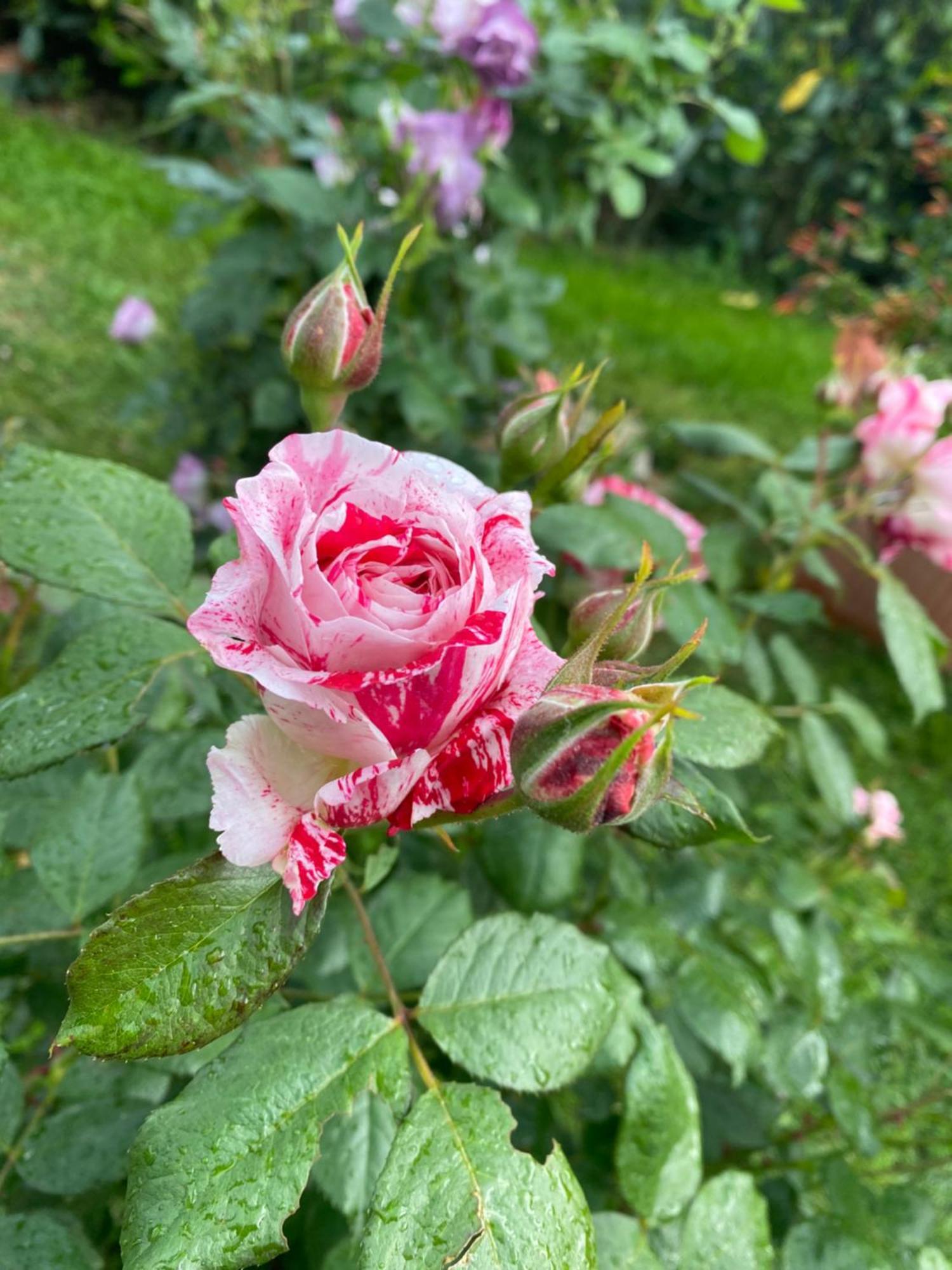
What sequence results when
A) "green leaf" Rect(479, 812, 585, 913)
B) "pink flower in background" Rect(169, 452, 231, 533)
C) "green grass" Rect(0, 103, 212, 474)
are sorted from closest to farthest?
"green leaf" Rect(479, 812, 585, 913) → "pink flower in background" Rect(169, 452, 231, 533) → "green grass" Rect(0, 103, 212, 474)

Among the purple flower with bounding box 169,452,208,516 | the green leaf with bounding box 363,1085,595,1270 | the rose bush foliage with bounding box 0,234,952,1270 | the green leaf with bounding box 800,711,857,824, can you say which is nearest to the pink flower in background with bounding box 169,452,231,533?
the purple flower with bounding box 169,452,208,516

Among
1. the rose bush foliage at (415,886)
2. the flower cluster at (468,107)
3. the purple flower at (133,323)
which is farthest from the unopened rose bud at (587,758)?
the purple flower at (133,323)

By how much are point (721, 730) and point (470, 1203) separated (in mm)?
244

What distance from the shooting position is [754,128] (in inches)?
52.9

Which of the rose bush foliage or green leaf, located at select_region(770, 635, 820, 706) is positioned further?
green leaf, located at select_region(770, 635, 820, 706)

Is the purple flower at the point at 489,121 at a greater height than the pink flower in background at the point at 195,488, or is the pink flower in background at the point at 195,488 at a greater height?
the purple flower at the point at 489,121

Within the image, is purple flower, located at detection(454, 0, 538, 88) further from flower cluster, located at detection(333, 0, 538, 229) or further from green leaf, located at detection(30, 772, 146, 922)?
green leaf, located at detection(30, 772, 146, 922)

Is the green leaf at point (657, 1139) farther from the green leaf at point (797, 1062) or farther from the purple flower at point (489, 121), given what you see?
the purple flower at point (489, 121)

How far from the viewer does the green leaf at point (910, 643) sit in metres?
0.83

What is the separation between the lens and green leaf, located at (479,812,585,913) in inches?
Result: 26.1

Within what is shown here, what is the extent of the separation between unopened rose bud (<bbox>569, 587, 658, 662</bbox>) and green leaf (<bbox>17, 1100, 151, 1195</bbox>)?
1.14 feet

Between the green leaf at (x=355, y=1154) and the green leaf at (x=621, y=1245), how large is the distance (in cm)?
12

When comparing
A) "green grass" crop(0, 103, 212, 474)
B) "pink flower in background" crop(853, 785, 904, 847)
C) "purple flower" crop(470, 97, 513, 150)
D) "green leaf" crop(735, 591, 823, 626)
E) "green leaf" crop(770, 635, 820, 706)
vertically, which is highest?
"purple flower" crop(470, 97, 513, 150)

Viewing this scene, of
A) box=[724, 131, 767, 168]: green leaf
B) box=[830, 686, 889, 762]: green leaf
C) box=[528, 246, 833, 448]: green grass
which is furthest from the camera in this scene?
box=[528, 246, 833, 448]: green grass
